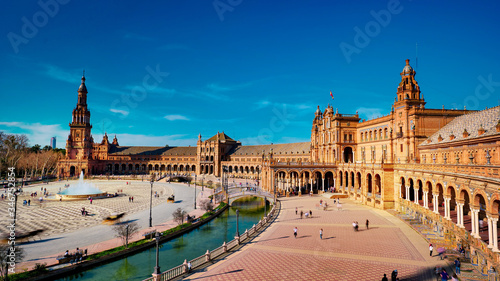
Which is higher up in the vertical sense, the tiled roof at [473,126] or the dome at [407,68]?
the dome at [407,68]

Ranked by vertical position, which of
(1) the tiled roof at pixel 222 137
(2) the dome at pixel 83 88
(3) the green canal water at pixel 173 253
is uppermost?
(2) the dome at pixel 83 88

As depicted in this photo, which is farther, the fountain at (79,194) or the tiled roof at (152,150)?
the tiled roof at (152,150)

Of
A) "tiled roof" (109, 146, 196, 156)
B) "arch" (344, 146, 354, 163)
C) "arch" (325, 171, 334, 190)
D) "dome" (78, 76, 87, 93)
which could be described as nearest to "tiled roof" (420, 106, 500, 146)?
"arch" (344, 146, 354, 163)

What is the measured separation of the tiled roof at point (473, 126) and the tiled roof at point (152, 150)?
343 feet

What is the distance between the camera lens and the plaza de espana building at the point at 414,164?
69.5 feet

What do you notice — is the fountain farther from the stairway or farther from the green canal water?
the stairway

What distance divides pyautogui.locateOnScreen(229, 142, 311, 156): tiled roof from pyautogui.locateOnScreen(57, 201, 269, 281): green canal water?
5618cm

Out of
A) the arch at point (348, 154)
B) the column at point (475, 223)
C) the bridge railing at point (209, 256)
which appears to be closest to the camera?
the bridge railing at point (209, 256)

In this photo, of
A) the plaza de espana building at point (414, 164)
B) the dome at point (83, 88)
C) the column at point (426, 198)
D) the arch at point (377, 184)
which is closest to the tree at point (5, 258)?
the plaza de espana building at point (414, 164)

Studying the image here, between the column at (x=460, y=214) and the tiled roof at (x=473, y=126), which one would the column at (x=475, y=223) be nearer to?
the column at (x=460, y=214)

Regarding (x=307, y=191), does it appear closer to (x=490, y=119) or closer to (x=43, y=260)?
(x=490, y=119)

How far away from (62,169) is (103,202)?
81.6m

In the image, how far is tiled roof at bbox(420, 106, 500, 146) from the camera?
27.9 metres

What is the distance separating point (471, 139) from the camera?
2862 centimetres
